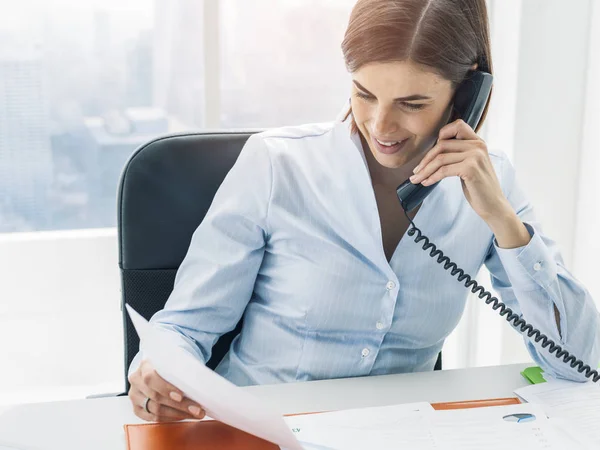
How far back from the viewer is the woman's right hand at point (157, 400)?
0.92 m

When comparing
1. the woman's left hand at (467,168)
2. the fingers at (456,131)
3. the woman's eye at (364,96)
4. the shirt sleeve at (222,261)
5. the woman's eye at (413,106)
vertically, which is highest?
the woman's eye at (364,96)

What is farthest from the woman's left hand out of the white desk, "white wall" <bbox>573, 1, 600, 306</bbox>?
"white wall" <bbox>573, 1, 600, 306</bbox>

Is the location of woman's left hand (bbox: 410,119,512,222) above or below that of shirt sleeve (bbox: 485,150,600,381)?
above

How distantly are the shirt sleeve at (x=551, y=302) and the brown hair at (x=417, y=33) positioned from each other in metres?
0.28

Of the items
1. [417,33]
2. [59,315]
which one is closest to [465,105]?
[417,33]

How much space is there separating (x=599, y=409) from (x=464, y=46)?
1.76 ft

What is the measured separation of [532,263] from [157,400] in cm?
57

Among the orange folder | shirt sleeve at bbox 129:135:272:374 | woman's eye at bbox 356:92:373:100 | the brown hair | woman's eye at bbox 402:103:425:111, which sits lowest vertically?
the orange folder

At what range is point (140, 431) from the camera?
0.95m

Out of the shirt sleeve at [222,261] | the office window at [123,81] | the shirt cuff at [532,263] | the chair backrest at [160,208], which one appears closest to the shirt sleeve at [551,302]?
the shirt cuff at [532,263]

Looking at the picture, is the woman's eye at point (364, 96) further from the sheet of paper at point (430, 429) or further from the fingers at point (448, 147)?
the sheet of paper at point (430, 429)

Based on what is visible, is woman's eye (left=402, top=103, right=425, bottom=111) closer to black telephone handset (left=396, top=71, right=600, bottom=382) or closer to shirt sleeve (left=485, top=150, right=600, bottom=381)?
black telephone handset (left=396, top=71, right=600, bottom=382)

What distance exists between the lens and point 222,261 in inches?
45.8

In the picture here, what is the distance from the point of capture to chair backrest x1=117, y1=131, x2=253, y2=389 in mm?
1241
